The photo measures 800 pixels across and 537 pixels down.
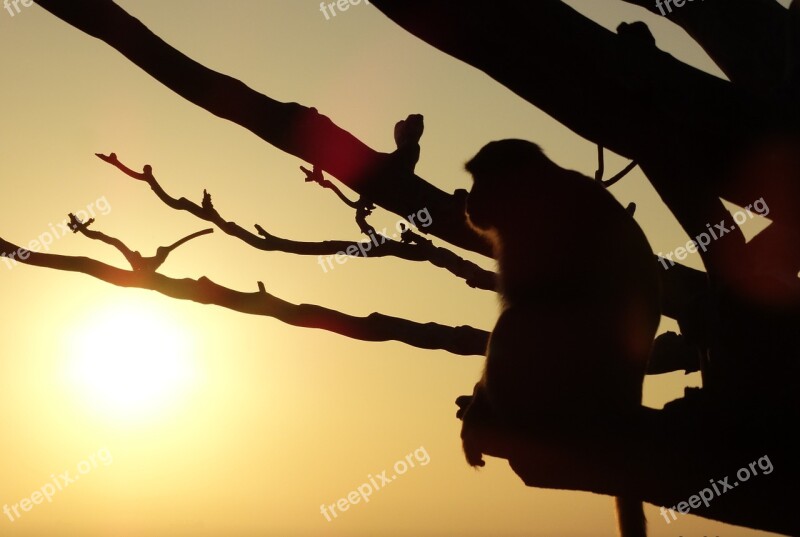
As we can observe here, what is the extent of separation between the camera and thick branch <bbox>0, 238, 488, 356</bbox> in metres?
4.09

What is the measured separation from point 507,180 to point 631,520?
2065 millimetres

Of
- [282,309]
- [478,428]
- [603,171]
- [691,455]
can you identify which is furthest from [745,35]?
[282,309]

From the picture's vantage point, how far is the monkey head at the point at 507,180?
5.20 metres

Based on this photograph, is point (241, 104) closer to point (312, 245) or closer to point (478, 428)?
point (478, 428)

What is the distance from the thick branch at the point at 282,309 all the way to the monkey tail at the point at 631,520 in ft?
3.92

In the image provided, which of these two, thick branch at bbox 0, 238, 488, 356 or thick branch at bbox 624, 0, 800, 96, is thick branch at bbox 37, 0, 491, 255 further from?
thick branch at bbox 624, 0, 800, 96

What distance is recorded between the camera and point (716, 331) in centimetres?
278

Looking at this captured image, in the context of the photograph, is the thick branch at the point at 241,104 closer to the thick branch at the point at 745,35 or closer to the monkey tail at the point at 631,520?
the thick branch at the point at 745,35

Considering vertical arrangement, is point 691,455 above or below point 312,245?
below

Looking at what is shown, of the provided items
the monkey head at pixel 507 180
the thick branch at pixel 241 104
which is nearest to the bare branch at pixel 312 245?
the monkey head at pixel 507 180

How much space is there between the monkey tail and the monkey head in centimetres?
170

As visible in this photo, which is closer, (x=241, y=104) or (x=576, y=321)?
(x=241, y=104)

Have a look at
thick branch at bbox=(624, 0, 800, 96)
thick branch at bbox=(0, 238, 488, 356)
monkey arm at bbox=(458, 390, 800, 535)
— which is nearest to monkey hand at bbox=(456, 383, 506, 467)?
monkey arm at bbox=(458, 390, 800, 535)

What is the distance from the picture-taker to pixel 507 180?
529 centimetres
